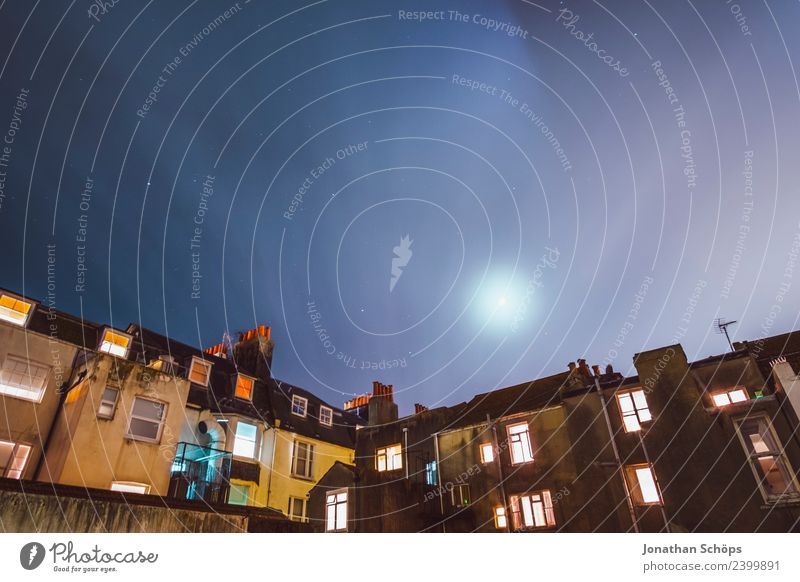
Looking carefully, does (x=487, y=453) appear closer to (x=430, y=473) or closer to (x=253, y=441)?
(x=430, y=473)

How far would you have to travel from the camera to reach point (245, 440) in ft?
87.0

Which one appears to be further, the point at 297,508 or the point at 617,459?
the point at 297,508

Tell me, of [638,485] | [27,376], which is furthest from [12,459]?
[638,485]

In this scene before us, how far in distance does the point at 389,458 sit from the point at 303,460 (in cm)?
809

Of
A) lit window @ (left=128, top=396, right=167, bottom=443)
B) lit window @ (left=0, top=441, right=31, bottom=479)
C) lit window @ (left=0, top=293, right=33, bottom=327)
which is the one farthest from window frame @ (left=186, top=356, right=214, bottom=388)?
lit window @ (left=0, top=441, right=31, bottom=479)

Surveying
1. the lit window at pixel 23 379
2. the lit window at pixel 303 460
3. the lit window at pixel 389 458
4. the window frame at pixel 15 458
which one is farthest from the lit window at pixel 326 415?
the window frame at pixel 15 458

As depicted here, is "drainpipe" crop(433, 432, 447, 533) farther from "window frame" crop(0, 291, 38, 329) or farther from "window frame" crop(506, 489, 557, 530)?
"window frame" crop(0, 291, 38, 329)

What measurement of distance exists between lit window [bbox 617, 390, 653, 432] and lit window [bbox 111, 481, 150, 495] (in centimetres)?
2047

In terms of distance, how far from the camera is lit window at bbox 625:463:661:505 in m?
17.5

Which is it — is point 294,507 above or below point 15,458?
below

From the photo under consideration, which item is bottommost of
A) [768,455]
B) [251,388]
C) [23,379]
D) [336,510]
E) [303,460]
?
[768,455]
